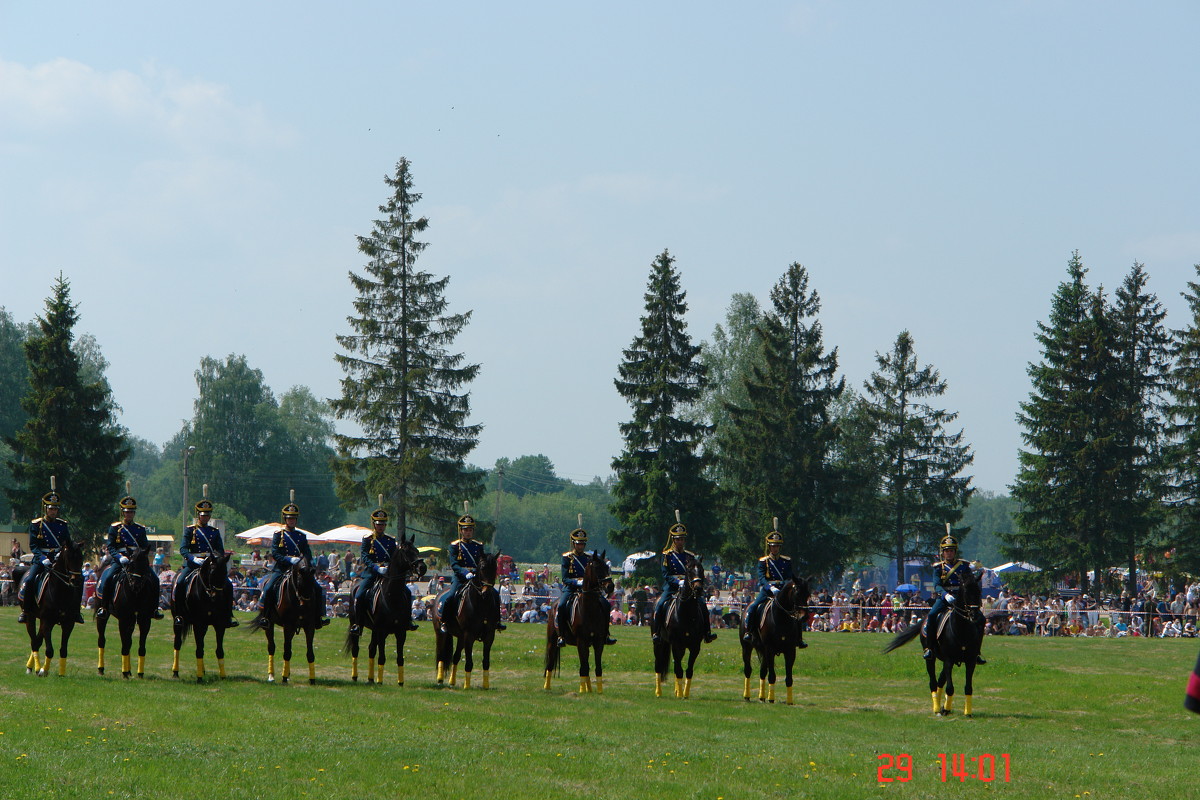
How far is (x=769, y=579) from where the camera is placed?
73.3 feet

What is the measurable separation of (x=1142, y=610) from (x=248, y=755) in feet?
133

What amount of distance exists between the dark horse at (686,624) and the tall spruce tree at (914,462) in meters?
48.6

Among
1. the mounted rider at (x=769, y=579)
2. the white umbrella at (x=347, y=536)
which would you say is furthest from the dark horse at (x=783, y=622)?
the white umbrella at (x=347, y=536)

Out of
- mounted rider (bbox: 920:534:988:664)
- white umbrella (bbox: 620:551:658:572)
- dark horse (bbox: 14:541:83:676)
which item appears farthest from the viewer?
white umbrella (bbox: 620:551:658:572)

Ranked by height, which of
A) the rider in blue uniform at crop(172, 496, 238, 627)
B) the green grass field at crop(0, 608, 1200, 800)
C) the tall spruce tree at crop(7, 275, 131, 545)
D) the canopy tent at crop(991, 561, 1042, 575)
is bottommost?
the green grass field at crop(0, 608, 1200, 800)

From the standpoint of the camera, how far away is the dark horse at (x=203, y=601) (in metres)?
21.5

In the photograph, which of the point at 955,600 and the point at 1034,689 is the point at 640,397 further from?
the point at 955,600

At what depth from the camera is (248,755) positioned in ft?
44.9

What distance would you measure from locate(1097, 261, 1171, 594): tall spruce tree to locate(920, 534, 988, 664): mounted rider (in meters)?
41.2

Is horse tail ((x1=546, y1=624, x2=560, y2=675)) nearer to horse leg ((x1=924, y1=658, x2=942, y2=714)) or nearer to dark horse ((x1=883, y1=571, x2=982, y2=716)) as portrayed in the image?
dark horse ((x1=883, y1=571, x2=982, y2=716))

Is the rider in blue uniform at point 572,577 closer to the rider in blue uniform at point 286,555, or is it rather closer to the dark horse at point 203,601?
the rider in blue uniform at point 286,555

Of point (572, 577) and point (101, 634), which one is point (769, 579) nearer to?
point (572, 577)

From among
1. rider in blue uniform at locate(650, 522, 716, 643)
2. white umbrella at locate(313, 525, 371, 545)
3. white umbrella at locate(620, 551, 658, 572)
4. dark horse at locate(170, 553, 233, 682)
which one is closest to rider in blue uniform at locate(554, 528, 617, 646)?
rider in blue uniform at locate(650, 522, 716, 643)

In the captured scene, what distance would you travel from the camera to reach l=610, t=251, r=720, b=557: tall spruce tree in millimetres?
57906
